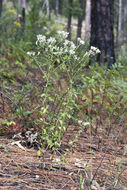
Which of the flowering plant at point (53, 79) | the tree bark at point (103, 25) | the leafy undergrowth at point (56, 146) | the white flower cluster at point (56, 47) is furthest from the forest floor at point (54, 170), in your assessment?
the tree bark at point (103, 25)

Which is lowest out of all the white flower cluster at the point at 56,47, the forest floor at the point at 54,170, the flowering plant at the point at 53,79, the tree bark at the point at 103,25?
the forest floor at the point at 54,170

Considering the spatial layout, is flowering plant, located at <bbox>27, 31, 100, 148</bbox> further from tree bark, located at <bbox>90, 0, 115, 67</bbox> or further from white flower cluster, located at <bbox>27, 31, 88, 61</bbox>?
tree bark, located at <bbox>90, 0, 115, 67</bbox>

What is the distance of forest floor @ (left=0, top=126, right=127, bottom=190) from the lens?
1444 mm

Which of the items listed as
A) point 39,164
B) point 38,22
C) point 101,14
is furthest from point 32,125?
point 38,22

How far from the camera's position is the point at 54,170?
165 cm

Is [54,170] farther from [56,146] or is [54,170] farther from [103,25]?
[103,25]

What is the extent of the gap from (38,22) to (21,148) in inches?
212

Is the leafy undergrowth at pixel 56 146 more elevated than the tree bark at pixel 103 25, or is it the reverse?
the tree bark at pixel 103 25

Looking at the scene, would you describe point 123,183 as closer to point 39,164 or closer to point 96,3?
point 39,164

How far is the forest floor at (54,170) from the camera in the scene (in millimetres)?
1444

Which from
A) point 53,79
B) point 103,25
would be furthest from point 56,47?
point 103,25

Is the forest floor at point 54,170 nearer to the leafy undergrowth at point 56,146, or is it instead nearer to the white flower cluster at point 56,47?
the leafy undergrowth at point 56,146

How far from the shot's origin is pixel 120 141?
2.45 m

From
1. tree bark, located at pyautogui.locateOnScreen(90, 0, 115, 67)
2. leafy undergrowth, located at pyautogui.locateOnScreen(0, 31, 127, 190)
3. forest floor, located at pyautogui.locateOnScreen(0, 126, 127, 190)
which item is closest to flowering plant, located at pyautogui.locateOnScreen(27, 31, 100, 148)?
leafy undergrowth, located at pyautogui.locateOnScreen(0, 31, 127, 190)
